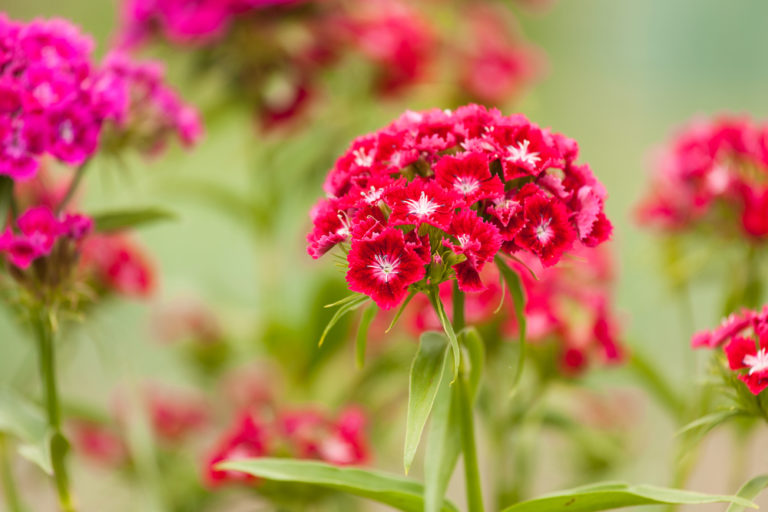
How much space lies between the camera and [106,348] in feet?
3.14

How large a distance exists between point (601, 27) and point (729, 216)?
274 centimetres

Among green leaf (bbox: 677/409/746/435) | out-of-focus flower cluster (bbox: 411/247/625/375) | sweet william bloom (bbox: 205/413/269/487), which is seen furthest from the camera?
out-of-focus flower cluster (bbox: 411/247/625/375)

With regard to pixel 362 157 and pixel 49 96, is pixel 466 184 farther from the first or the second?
pixel 49 96

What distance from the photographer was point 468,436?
2.31 ft

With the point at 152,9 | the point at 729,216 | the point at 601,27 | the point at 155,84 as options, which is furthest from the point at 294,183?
the point at 601,27

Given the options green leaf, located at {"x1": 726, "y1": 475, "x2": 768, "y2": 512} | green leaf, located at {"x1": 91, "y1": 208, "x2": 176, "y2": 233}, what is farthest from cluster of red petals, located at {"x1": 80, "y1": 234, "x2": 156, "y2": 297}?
green leaf, located at {"x1": 726, "y1": 475, "x2": 768, "y2": 512}

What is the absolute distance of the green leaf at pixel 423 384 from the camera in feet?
1.97

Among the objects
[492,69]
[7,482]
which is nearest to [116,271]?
[7,482]

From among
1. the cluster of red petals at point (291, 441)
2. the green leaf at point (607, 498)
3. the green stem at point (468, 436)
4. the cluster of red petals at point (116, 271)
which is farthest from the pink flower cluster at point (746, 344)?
the cluster of red petals at point (116, 271)

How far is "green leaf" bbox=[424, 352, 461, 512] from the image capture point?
2.20 feet

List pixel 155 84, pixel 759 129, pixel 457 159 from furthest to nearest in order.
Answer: pixel 759 129
pixel 155 84
pixel 457 159

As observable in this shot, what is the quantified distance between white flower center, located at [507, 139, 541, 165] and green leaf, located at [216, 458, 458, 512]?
0.99 ft

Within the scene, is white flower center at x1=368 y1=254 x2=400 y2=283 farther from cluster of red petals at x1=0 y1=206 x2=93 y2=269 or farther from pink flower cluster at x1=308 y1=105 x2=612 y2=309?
cluster of red petals at x1=0 y1=206 x2=93 y2=269

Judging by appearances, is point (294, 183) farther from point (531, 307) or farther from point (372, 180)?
point (372, 180)
